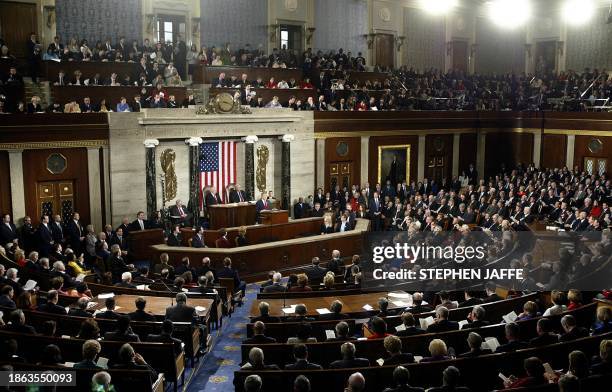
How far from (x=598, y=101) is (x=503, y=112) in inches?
154

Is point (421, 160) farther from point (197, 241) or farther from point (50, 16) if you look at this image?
point (50, 16)

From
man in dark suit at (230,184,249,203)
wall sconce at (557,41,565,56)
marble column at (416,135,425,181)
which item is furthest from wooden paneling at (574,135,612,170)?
man in dark suit at (230,184,249,203)

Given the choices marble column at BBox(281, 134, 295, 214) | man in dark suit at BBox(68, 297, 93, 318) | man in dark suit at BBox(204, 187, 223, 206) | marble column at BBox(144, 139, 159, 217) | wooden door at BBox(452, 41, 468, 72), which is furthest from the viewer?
wooden door at BBox(452, 41, 468, 72)

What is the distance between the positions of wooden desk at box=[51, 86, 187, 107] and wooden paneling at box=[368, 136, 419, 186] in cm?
846

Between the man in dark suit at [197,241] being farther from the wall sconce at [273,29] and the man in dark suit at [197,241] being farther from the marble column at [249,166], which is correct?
the wall sconce at [273,29]

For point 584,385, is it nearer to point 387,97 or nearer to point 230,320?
point 230,320

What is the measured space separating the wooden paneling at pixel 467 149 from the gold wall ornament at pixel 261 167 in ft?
33.6

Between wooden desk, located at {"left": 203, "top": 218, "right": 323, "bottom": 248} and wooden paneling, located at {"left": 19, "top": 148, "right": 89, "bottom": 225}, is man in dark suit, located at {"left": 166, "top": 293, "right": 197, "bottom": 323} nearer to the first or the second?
wooden desk, located at {"left": 203, "top": 218, "right": 323, "bottom": 248}

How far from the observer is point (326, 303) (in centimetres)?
1059

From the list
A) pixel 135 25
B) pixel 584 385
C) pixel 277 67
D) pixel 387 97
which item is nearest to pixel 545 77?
pixel 387 97

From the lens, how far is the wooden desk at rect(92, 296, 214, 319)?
9.93 metres

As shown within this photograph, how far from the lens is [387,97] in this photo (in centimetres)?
2497

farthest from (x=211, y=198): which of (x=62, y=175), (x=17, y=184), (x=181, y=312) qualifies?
(x=181, y=312)

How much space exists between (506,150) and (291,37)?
11.1m
